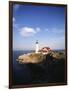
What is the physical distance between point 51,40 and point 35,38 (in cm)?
17

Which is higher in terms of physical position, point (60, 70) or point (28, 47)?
point (28, 47)

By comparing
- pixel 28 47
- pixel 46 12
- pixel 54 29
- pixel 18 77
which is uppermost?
pixel 46 12

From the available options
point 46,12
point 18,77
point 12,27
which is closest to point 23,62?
point 18,77

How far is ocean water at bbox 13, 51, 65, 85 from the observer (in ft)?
6.58

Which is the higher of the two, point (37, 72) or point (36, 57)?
point (36, 57)

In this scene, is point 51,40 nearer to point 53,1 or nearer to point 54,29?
point 54,29

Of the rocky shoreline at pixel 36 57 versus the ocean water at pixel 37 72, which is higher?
the rocky shoreline at pixel 36 57

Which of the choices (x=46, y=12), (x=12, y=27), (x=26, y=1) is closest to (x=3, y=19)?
(x=12, y=27)

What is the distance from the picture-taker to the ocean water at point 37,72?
6.58 ft

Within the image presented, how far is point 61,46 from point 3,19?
0.65m

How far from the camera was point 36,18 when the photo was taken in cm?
205

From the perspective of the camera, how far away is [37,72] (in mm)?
2047

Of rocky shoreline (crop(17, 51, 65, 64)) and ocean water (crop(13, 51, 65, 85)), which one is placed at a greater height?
rocky shoreline (crop(17, 51, 65, 64))

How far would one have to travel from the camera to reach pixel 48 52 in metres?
2.08
